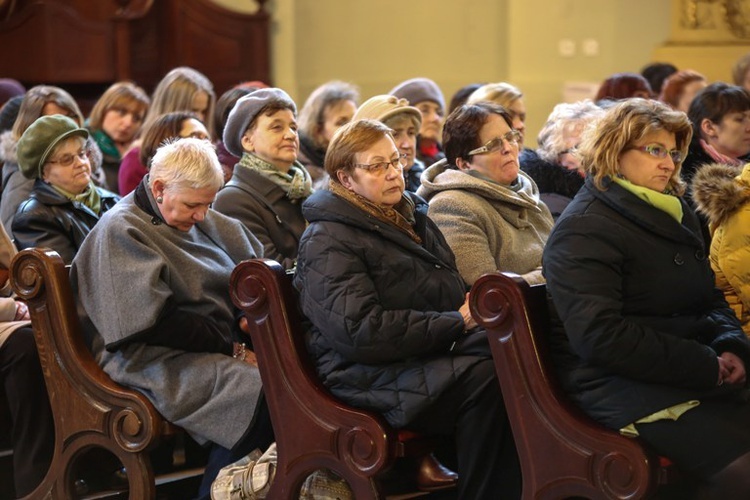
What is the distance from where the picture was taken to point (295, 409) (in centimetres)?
354

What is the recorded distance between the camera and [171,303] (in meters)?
3.66

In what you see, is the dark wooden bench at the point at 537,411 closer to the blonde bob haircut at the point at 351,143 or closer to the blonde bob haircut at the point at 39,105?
the blonde bob haircut at the point at 351,143

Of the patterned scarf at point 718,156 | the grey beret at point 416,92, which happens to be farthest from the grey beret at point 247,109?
the patterned scarf at point 718,156

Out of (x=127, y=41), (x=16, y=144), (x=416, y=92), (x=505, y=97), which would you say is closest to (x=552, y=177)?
(x=505, y=97)

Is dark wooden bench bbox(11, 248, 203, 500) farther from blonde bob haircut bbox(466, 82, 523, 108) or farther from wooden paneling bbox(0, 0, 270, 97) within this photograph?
wooden paneling bbox(0, 0, 270, 97)

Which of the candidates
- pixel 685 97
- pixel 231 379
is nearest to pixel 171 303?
pixel 231 379

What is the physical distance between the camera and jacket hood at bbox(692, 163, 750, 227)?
402 centimetres

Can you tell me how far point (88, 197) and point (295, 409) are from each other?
1.51 metres

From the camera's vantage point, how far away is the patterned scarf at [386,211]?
11.8ft

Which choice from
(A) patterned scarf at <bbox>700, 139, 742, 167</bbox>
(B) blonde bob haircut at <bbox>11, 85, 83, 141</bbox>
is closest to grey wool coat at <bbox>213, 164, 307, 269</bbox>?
(B) blonde bob haircut at <bbox>11, 85, 83, 141</bbox>

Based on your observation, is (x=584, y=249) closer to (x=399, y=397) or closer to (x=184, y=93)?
(x=399, y=397)

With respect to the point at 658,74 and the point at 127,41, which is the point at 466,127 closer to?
the point at 658,74

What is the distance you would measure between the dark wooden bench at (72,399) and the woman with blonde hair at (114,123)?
251cm

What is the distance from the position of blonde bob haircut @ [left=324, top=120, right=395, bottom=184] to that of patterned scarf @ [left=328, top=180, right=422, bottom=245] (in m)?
0.06
